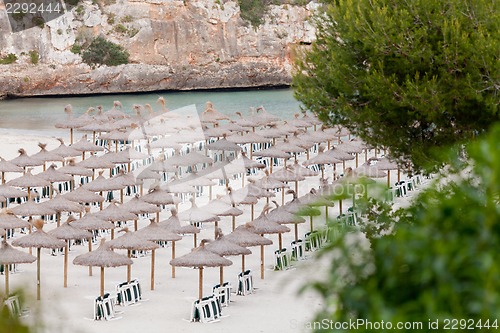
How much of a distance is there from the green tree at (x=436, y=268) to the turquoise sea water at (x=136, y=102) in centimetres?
4450

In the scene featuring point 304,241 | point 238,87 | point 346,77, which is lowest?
point 238,87

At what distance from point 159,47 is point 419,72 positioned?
5324 centimetres

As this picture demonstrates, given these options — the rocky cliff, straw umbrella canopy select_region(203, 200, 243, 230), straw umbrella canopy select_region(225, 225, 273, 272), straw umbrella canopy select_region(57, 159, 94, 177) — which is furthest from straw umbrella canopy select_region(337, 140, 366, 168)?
the rocky cliff

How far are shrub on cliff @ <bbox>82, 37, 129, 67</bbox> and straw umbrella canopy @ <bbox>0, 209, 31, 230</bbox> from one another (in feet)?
155

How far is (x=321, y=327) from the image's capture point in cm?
385

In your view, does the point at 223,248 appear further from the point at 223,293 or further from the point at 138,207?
the point at 138,207

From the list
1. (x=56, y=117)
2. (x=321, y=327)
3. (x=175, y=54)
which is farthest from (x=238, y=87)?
(x=321, y=327)

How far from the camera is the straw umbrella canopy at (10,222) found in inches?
677

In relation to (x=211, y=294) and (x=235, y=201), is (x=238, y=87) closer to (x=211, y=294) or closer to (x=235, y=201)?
(x=235, y=201)

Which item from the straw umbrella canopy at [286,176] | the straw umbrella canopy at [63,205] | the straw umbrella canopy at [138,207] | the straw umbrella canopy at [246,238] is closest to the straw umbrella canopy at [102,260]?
the straw umbrella canopy at [246,238]

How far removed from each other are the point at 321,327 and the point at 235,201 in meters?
15.8

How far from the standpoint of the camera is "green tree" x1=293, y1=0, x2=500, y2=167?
13570 mm

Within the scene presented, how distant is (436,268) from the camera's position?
131 inches

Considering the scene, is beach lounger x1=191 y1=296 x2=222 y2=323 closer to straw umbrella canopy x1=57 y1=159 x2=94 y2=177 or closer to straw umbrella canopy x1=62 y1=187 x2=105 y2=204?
straw umbrella canopy x1=62 y1=187 x2=105 y2=204
